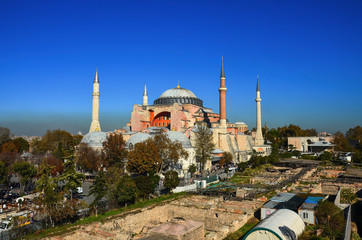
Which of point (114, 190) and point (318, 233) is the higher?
point (114, 190)

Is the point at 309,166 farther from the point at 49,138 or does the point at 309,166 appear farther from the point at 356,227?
the point at 49,138

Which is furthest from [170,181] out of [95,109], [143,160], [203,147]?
[95,109]

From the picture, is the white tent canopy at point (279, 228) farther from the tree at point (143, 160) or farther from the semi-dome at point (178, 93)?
the semi-dome at point (178, 93)

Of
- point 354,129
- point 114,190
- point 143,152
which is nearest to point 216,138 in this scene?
point 143,152

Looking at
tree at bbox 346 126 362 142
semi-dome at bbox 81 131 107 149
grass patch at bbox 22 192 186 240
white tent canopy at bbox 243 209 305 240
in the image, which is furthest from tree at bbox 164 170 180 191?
tree at bbox 346 126 362 142

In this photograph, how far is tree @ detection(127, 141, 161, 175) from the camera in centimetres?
1838

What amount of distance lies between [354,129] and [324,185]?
151 ft

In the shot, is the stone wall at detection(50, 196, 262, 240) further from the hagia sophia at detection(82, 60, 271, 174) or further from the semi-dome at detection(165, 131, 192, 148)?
the hagia sophia at detection(82, 60, 271, 174)

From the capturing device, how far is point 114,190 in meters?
13.6

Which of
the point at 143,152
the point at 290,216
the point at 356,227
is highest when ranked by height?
the point at 143,152

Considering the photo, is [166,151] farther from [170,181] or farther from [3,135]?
[3,135]

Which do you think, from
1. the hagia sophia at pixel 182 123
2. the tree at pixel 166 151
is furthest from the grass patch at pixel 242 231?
the hagia sophia at pixel 182 123

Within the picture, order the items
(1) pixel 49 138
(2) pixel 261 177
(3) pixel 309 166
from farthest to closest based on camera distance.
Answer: (1) pixel 49 138
(3) pixel 309 166
(2) pixel 261 177

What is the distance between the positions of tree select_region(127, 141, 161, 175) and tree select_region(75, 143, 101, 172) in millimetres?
4794
